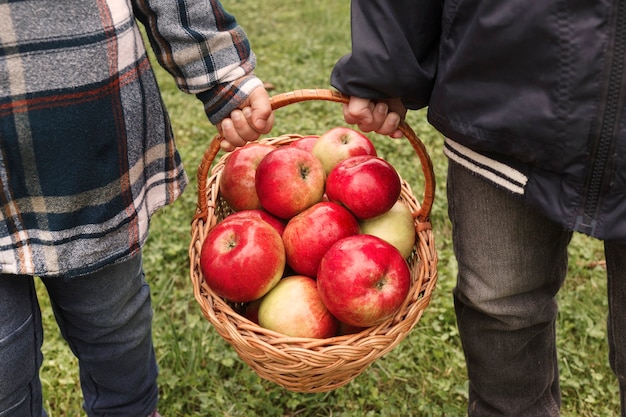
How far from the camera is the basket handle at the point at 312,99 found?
1437mm

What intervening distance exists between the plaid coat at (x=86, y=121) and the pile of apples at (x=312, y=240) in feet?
0.88

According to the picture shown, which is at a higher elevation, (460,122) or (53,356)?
(460,122)

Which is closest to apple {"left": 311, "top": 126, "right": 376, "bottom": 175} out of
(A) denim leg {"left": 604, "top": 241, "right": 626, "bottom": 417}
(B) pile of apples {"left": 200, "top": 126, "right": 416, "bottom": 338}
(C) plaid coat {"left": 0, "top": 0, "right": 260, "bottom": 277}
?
(B) pile of apples {"left": 200, "top": 126, "right": 416, "bottom": 338}

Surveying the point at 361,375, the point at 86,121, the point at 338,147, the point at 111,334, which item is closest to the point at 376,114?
the point at 338,147

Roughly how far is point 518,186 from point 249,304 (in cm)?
75

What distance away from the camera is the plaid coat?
1.10 meters

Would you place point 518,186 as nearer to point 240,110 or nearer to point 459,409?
point 240,110

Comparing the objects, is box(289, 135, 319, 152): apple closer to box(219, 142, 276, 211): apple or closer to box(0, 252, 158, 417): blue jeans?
box(219, 142, 276, 211): apple

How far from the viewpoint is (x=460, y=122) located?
1206 millimetres

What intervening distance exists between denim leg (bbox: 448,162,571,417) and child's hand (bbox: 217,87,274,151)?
42 cm

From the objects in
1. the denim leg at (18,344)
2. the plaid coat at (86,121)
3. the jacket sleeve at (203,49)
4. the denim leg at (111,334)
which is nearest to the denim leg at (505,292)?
the jacket sleeve at (203,49)

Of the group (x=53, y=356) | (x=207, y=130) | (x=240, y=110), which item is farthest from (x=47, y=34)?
(x=207, y=130)

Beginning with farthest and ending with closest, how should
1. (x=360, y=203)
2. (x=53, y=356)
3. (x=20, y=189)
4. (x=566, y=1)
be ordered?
(x=53, y=356)
(x=360, y=203)
(x=20, y=189)
(x=566, y=1)

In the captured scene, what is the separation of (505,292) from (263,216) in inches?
25.0
